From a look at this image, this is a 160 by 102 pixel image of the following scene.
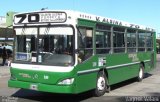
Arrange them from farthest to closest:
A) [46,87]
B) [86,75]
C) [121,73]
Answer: [121,73] → [86,75] → [46,87]

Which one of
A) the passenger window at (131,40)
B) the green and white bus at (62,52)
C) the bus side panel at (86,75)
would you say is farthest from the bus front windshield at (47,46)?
A: the passenger window at (131,40)

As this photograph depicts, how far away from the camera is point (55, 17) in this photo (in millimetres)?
10195

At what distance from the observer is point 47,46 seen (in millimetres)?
10328

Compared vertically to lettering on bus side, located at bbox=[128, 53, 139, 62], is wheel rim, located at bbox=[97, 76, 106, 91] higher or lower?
lower

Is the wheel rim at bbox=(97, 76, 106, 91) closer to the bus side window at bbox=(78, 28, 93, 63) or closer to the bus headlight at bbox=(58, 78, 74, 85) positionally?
the bus side window at bbox=(78, 28, 93, 63)

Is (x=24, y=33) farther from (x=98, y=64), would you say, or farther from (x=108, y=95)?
(x=108, y=95)

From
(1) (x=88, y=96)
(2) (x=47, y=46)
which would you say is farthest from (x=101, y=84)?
(2) (x=47, y=46)

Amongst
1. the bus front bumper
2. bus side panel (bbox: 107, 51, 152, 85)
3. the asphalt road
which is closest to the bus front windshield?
the bus front bumper

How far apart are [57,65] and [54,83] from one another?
1.63 feet

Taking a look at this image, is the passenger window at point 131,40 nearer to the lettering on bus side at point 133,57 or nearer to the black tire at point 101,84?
the lettering on bus side at point 133,57

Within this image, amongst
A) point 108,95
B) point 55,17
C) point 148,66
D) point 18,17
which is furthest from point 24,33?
point 148,66

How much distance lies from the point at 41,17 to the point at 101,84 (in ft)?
10.1

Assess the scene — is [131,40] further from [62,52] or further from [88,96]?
[62,52]

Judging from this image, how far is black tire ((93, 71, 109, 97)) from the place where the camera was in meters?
11.6
